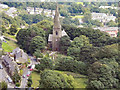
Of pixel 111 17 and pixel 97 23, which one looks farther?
pixel 111 17

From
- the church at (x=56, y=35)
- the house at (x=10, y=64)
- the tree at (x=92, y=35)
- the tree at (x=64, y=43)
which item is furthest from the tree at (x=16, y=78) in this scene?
the tree at (x=92, y=35)

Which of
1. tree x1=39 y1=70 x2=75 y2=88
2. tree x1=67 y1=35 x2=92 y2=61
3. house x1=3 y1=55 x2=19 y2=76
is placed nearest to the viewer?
tree x1=39 y1=70 x2=75 y2=88

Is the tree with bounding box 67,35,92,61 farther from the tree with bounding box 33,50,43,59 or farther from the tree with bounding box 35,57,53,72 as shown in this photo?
the tree with bounding box 35,57,53,72

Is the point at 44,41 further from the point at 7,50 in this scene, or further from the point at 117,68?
the point at 117,68

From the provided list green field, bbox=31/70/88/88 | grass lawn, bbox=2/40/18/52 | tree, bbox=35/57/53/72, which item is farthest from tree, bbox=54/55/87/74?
grass lawn, bbox=2/40/18/52

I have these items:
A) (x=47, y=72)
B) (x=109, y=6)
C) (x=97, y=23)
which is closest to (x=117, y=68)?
(x=47, y=72)

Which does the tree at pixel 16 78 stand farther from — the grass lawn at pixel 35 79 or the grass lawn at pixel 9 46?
the grass lawn at pixel 9 46

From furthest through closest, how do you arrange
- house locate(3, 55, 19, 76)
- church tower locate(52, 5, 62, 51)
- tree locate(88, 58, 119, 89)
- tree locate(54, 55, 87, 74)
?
church tower locate(52, 5, 62, 51)
tree locate(54, 55, 87, 74)
house locate(3, 55, 19, 76)
tree locate(88, 58, 119, 89)
